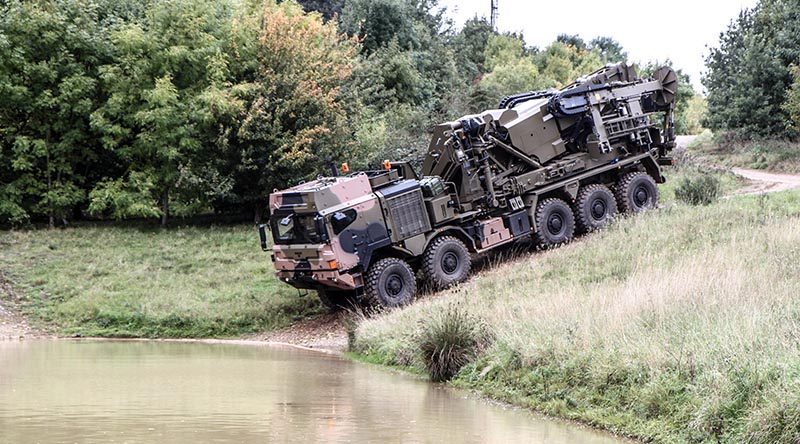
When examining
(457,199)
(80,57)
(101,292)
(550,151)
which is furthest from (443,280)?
(80,57)

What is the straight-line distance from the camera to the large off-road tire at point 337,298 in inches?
934

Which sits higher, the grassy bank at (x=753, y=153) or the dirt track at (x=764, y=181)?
the grassy bank at (x=753, y=153)

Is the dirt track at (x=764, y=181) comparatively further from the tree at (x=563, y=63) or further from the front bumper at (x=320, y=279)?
the tree at (x=563, y=63)

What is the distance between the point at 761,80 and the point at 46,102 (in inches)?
1181

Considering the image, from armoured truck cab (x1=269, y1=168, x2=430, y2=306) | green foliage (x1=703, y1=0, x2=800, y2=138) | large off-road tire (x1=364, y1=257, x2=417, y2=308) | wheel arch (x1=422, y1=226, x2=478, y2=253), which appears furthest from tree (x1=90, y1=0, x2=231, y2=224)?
green foliage (x1=703, y1=0, x2=800, y2=138)

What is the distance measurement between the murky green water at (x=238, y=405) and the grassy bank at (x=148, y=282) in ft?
17.5

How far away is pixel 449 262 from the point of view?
24.0 meters

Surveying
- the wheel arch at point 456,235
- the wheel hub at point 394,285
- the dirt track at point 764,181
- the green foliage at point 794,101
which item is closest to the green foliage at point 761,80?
the green foliage at point 794,101

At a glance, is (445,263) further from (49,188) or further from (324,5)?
(324,5)

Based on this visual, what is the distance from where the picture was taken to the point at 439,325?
15.4m

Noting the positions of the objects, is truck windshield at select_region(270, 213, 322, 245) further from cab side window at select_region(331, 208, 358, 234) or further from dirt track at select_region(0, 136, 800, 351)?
dirt track at select_region(0, 136, 800, 351)

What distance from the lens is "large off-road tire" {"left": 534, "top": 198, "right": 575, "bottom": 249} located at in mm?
25172

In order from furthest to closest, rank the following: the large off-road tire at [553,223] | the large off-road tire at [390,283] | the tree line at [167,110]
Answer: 1. the tree line at [167,110]
2. the large off-road tire at [553,223]
3. the large off-road tire at [390,283]

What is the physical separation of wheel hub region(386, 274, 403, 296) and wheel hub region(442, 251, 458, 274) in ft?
4.19
